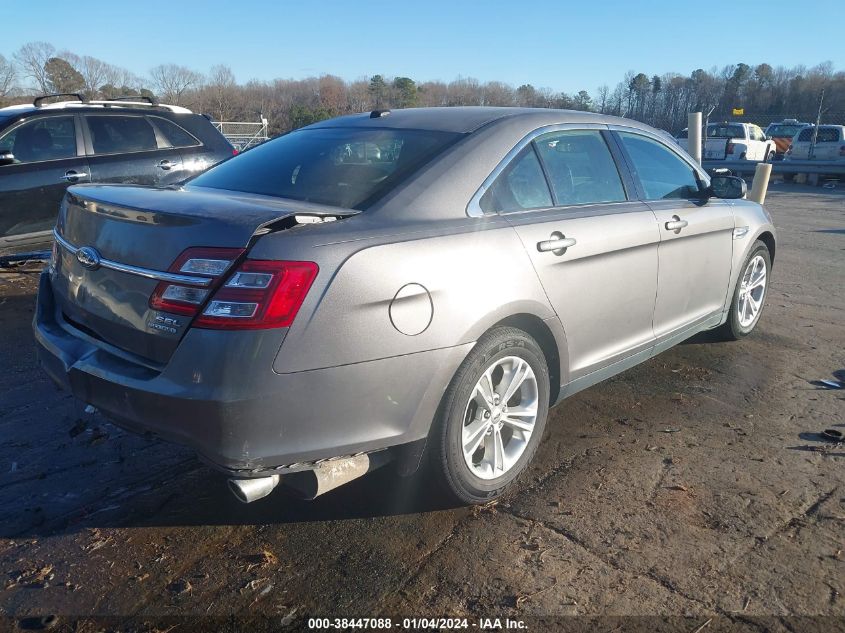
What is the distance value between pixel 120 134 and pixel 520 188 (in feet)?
19.6

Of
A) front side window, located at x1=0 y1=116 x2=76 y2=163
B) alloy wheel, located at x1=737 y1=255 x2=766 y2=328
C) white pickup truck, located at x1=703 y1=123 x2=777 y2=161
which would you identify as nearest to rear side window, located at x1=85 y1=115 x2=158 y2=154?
front side window, located at x1=0 y1=116 x2=76 y2=163

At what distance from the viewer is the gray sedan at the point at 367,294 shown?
2346mm

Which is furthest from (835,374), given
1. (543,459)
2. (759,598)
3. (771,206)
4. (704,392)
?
(771,206)

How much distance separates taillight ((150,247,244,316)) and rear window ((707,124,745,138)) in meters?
29.0

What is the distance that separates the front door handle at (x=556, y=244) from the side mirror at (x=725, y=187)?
1.78 metres

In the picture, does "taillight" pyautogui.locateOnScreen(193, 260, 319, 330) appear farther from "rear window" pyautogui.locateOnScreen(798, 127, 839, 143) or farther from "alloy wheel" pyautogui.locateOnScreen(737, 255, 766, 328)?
"rear window" pyautogui.locateOnScreen(798, 127, 839, 143)

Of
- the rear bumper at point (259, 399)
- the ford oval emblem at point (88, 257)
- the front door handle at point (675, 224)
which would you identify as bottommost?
the rear bumper at point (259, 399)

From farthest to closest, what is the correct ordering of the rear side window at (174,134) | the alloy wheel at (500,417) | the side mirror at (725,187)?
the rear side window at (174,134) < the side mirror at (725,187) < the alloy wheel at (500,417)

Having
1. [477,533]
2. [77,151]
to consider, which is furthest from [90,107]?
[477,533]

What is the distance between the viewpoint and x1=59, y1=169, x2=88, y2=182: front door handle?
713 centimetres

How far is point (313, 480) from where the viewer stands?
2520mm

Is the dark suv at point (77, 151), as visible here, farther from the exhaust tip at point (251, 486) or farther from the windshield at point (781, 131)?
the windshield at point (781, 131)

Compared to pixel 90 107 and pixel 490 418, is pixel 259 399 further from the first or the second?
pixel 90 107

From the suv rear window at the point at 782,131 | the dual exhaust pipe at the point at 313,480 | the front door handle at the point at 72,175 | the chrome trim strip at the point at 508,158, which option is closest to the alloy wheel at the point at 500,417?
the dual exhaust pipe at the point at 313,480
